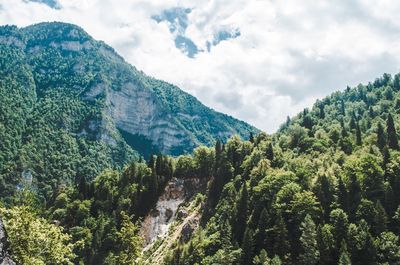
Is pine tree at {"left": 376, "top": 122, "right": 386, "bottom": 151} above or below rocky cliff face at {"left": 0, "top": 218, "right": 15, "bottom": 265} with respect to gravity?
above

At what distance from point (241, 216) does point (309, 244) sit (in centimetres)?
2741

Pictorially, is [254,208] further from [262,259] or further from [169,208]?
[169,208]

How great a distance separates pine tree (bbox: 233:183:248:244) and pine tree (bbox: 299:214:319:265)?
20.8 m

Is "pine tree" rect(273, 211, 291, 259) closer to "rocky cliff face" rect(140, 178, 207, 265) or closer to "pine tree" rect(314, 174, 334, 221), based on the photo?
"pine tree" rect(314, 174, 334, 221)

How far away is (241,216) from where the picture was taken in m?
127

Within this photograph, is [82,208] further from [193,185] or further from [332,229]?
[332,229]

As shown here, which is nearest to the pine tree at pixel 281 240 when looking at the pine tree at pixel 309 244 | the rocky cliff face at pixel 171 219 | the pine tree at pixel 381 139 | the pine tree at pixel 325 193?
the pine tree at pixel 309 244

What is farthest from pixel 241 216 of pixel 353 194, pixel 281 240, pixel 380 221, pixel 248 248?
pixel 380 221

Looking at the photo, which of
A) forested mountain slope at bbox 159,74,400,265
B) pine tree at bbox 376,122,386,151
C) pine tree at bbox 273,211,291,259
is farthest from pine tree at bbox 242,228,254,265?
pine tree at bbox 376,122,386,151

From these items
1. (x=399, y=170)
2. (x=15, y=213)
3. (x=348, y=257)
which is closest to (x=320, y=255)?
(x=348, y=257)

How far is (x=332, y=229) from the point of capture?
351 feet

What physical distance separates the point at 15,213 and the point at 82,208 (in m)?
120

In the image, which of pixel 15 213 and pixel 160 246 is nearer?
pixel 15 213

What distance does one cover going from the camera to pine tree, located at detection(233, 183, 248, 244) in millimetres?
122613
